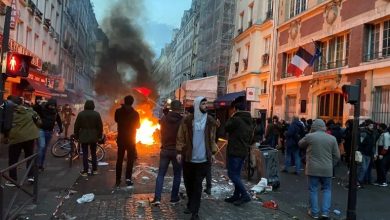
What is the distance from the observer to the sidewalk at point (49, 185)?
21.1 feet

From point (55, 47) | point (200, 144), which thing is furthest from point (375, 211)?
point (55, 47)

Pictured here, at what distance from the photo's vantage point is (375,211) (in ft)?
26.2

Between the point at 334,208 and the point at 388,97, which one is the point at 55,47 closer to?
the point at 388,97

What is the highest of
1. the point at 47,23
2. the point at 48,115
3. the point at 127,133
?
the point at 47,23

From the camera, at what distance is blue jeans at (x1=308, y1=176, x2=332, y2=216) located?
23.2 ft

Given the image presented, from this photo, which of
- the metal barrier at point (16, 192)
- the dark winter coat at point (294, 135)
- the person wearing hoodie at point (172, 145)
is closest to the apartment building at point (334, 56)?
the dark winter coat at point (294, 135)

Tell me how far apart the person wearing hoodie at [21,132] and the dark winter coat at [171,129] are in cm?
253

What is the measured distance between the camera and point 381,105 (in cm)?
1559

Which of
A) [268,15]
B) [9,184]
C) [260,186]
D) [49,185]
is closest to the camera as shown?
[9,184]

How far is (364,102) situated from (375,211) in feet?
29.6

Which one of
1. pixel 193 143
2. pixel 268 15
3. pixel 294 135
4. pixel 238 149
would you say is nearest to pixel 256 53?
pixel 268 15

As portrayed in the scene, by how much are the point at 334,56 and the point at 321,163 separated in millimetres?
13038

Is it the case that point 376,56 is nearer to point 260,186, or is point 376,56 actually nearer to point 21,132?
point 260,186

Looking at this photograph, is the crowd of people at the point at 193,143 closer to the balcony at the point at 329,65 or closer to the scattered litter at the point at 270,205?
the scattered litter at the point at 270,205
